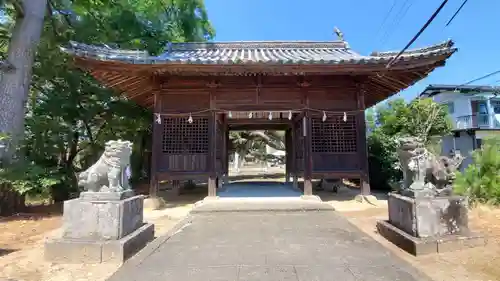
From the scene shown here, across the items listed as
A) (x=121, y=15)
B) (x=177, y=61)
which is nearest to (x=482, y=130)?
(x=177, y=61)

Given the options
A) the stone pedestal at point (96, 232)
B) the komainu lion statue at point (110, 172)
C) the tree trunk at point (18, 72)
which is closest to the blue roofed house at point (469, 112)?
the komainu lion statue at point (110, 172)

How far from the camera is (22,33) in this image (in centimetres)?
768

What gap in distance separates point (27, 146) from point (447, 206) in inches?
449

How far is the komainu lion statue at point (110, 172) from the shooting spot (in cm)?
400

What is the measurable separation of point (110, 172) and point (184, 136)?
4732 mm

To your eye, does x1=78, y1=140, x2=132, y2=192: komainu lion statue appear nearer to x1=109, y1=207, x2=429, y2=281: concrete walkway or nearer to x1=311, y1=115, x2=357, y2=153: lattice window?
x1=109, y1=207, x2=429, y2=281: concrete walkway

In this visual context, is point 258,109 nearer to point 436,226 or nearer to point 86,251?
point 436,226

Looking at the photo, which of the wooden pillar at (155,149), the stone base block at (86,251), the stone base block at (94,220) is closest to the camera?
the stone base block at (86,251)

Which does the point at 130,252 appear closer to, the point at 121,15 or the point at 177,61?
the point at 177,61

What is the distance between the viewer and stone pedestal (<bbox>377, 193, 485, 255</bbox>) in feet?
→ 12.1

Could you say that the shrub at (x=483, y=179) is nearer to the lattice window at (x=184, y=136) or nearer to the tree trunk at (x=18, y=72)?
the lattice window at (x=184, y=136)

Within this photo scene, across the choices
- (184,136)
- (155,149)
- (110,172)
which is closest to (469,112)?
(184,136)

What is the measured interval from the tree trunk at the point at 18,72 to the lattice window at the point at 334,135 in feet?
28.7

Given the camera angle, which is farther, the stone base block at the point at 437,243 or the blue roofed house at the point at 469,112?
the blue roofed house at the point at 469,112
